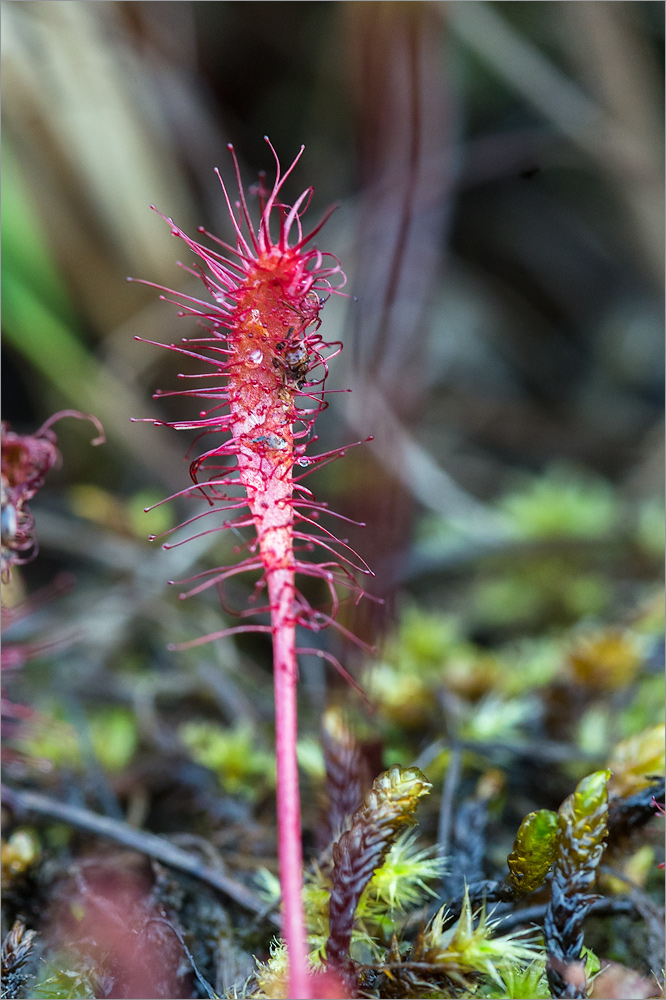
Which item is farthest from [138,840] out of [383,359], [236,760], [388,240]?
[388,240]

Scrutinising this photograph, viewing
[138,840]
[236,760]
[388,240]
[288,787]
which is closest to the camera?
[288,787]

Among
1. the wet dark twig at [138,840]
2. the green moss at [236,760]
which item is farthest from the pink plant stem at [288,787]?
the green moss at [236,760]

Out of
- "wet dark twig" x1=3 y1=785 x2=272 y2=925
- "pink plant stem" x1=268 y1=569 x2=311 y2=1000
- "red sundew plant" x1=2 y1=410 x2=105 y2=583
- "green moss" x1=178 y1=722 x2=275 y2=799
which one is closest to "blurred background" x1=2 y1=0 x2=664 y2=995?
"green moss" x1=178 y1=722 x2=275 y2=799

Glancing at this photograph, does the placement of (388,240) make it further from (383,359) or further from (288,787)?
(288,787)

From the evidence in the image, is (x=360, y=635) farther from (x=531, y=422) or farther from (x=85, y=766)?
(x=531, y=422)

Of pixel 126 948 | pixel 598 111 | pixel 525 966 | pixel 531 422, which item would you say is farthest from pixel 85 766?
pixel 598 111

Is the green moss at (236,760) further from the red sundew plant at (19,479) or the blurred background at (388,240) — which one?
the red sundew plant at (19,479)
